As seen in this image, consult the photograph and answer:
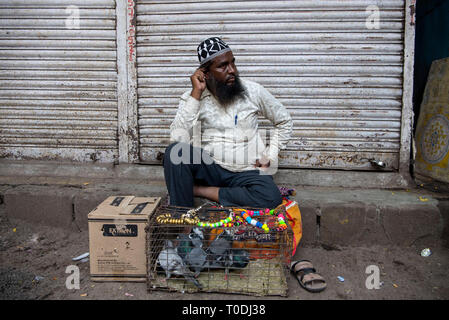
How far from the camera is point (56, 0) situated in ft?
13.1

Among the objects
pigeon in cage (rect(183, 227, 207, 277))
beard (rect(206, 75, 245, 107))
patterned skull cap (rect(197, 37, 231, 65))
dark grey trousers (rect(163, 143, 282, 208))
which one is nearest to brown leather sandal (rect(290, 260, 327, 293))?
dark grey trousers (rect(163, 143, 282, 208))

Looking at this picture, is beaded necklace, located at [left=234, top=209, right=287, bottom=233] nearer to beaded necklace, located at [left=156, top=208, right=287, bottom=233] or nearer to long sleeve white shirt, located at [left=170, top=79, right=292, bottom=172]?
beaded necklace, located at [left=156, top=208, right=287, bottom=233]

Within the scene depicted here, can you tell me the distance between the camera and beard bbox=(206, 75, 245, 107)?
299 centimetres

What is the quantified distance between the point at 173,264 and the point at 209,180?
890 mm

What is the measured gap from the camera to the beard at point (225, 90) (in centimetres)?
299

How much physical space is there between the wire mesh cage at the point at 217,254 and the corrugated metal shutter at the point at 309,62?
1.56 metres

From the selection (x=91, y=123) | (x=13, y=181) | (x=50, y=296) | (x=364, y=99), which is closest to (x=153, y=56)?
(x=91, y=123)

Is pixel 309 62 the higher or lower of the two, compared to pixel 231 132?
higher

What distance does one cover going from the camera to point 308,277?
2.51 m

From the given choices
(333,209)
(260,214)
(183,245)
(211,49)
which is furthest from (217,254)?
(211,49)

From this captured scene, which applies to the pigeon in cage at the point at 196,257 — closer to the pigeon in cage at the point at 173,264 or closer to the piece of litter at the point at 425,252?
the pigeon in cage at the point at 173,264

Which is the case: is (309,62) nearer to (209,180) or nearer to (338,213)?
(338,213)

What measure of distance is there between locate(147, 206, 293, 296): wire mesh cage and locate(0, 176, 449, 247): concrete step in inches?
32.5

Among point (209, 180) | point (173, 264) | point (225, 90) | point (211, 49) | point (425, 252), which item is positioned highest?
point (211, 49)
